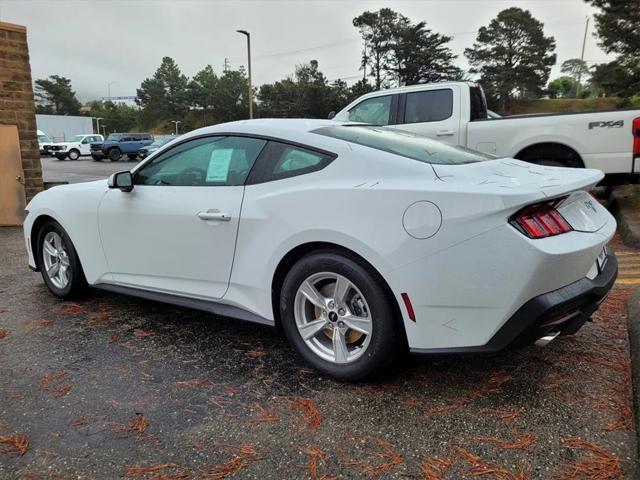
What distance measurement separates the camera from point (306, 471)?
7.00 ft

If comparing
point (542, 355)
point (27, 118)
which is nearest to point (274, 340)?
point (542, 355)

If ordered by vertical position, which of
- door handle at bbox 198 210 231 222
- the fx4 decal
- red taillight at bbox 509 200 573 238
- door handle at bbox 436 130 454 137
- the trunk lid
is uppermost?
the fx4 decal

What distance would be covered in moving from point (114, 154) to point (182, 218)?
34579 millimetres

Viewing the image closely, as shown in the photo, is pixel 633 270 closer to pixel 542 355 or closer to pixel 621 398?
pixel 542 355

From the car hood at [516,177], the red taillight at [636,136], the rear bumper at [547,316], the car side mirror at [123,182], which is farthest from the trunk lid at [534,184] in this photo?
the red taillight at [636,136]

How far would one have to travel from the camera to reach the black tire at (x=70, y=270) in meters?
4.24

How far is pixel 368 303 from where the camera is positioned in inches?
103

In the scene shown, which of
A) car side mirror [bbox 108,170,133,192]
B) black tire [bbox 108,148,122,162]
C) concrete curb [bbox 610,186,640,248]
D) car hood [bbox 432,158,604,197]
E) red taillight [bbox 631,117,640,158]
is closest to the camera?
car hood [bbox 432,158,604,197]

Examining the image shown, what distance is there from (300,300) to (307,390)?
19.9 inches

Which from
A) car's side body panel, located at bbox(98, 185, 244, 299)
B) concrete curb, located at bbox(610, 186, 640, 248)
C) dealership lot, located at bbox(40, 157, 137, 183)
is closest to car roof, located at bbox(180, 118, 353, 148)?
car's side body panel, located at bbox(98, 185, 244, 299)

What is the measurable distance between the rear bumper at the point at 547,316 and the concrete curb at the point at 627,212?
12.6 feet

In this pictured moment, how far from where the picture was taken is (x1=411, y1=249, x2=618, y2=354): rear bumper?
2.29m

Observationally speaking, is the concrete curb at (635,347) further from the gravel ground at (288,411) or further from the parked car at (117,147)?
the parked car at (117,147)

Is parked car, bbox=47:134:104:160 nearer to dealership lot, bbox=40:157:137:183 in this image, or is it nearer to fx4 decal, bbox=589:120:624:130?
dealership lot, bbox=40:157:137:183
